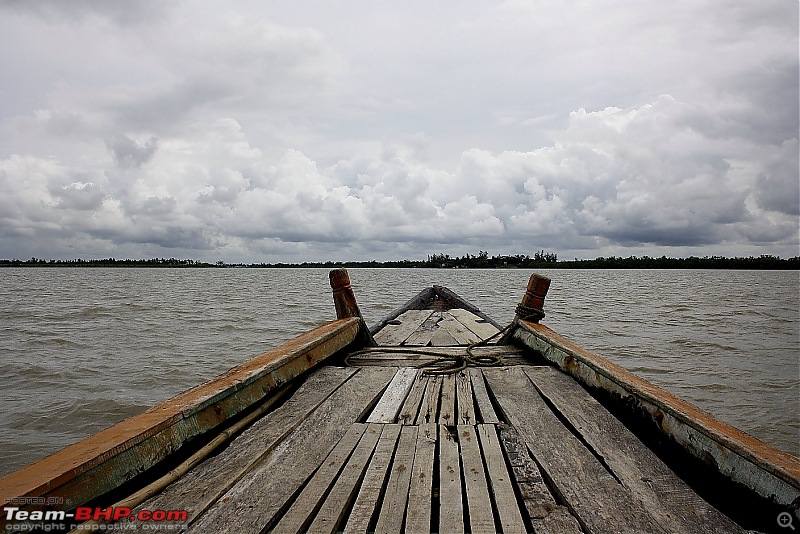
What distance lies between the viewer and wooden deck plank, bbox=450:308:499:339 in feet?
21.3

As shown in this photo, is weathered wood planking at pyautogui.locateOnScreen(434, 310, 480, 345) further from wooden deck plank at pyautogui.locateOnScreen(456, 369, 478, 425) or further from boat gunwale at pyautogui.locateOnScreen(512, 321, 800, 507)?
boat gunwale at pyautogui.locateOnScreen(512, 321, 800, 507)

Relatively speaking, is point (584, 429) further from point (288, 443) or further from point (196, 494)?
point (196, 494)

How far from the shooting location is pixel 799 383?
24.3 ft

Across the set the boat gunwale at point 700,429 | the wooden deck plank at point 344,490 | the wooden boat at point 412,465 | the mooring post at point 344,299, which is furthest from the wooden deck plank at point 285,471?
the mooring post at point 344,299

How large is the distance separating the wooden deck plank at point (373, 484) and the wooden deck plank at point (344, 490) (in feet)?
0.10

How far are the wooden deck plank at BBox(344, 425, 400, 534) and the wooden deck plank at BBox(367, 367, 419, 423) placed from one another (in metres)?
0.21

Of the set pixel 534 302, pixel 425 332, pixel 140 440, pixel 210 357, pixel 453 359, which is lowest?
pixel 210 357

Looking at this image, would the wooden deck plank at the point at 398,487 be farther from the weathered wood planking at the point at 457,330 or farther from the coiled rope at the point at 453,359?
the weathered wood planking at the point at 457,330

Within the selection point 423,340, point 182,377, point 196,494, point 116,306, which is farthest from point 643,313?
point 116,306

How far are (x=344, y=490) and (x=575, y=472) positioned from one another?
40.0 inches

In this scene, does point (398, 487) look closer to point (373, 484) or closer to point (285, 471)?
point (373, 484)

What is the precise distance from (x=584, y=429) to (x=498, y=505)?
3.22 ft

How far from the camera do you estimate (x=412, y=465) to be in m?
2.24

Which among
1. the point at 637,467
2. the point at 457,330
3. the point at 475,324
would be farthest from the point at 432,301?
the point at 637,467
